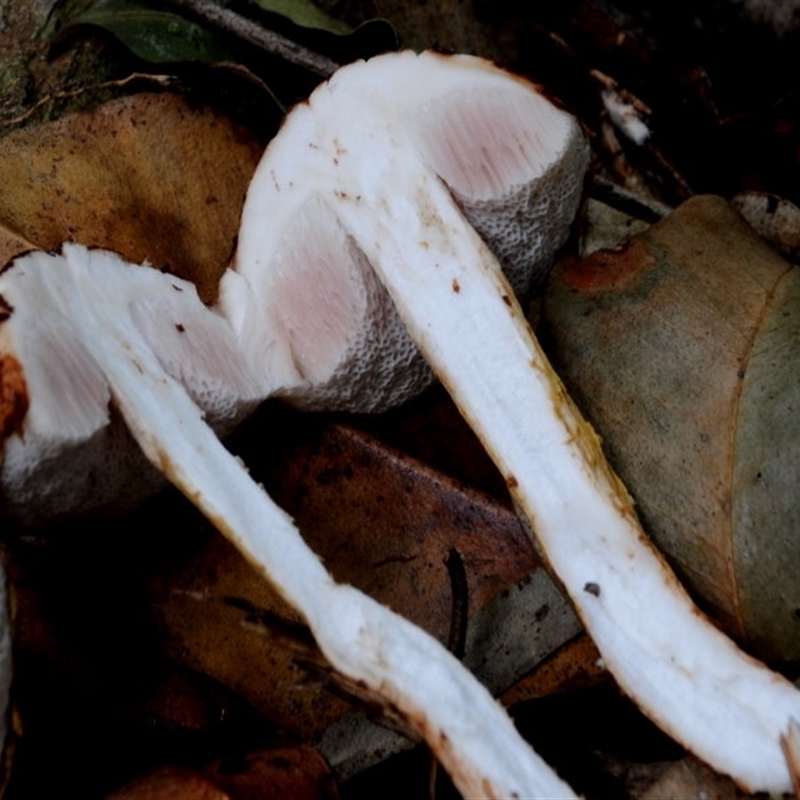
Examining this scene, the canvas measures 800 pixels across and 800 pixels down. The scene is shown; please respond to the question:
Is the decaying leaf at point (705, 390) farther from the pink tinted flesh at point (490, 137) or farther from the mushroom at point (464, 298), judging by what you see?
the pink tinted flesh at point (490, 137)

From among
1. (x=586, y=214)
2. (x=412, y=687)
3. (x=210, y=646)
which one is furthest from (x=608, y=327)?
(x=210, y=646)

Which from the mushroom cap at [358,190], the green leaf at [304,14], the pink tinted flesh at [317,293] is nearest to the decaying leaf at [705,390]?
the mushroom cap at [358,190]

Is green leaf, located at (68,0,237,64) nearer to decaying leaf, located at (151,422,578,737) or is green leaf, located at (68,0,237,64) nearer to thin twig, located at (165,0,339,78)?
thin twig, located at (165,0,339,78)

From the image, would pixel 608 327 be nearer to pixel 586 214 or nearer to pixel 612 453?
pixel 612 453

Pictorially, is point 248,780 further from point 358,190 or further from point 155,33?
point 155,33

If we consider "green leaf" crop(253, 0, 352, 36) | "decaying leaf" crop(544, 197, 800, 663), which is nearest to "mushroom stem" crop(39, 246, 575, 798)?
"decaying leaf" crop(544, 197, 800, 663)

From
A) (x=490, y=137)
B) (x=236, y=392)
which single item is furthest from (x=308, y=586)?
(x=490, y=137)

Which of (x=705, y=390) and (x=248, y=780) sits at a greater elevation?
(x=705, y=390)
